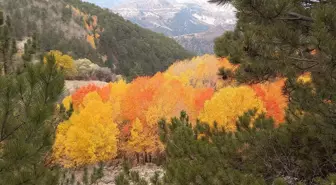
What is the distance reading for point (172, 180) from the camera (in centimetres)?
656

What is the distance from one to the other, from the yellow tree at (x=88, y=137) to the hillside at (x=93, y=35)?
68.6 metres

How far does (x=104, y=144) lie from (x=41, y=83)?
21342mm

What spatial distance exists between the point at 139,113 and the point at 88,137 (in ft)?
17.2

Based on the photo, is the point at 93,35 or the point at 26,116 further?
the point at 93,35

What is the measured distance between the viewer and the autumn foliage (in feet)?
72.2

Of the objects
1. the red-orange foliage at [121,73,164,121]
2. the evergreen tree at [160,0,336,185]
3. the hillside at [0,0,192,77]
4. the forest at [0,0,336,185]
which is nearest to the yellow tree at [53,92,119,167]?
the red-orange foliage at [121,73,164,121]

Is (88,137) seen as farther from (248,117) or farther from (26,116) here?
(26,116)

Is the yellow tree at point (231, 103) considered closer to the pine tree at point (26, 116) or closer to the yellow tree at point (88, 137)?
the yellow tree at point (88, 137)

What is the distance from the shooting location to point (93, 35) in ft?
424

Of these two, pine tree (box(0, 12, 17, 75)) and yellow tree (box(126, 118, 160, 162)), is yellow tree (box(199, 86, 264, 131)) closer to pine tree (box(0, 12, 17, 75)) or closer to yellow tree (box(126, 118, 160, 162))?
yellow tree (box(126, 118, 160, 162))

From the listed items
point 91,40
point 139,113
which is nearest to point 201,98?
point 139,113

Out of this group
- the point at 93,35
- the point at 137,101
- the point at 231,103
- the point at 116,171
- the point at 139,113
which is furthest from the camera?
the point at 93,35

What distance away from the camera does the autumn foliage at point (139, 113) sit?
72.2ft

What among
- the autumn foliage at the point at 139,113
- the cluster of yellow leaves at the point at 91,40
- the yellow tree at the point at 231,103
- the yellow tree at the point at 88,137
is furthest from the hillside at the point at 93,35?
the yellow tree at the point at 231,103
